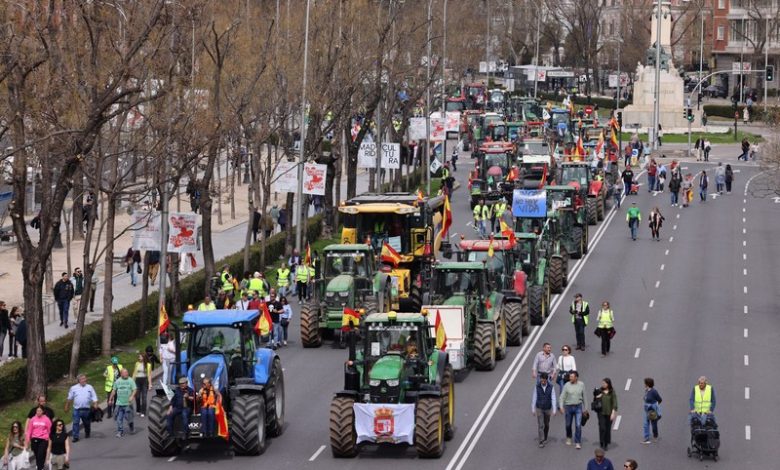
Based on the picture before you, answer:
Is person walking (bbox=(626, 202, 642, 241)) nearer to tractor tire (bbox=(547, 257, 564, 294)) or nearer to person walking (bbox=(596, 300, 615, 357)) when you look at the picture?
tractor tire (bbox=(547, 257, 564, 294))

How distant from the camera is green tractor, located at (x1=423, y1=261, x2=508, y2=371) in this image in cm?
3928

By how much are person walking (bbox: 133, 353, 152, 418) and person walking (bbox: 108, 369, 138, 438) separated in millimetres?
1631

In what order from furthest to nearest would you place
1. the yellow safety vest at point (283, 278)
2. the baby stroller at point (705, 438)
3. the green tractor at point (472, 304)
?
the yellow safety vest at point (283, 278) < the green tractor at point (472, 304) < the baby stroller at point (705, 438)

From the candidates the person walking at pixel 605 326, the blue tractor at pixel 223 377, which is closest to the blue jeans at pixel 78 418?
the blue tractor at pixel 223 377

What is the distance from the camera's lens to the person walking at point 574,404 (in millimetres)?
32156

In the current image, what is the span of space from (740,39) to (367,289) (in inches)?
4473

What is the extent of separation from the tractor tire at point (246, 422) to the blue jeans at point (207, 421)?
1.96ft

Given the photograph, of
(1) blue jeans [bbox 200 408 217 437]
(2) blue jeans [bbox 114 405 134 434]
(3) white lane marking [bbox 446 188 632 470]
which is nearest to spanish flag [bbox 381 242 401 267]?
(3) white lane marking [bbox 446 188 632 470]

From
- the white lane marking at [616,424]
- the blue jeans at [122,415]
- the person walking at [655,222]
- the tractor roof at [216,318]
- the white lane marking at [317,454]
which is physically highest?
the tractor roof at [216,318]

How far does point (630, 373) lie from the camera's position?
4034 centimetres

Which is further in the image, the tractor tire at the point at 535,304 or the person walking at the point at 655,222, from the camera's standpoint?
the person walking at the point at 655,222

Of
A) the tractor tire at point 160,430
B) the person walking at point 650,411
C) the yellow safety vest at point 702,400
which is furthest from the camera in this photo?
the person walking at point 650,411

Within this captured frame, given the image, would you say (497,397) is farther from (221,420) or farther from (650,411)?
(221,420)

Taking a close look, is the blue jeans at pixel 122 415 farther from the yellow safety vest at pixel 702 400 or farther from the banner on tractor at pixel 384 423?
the yellow safety vest at pixel 702 400
